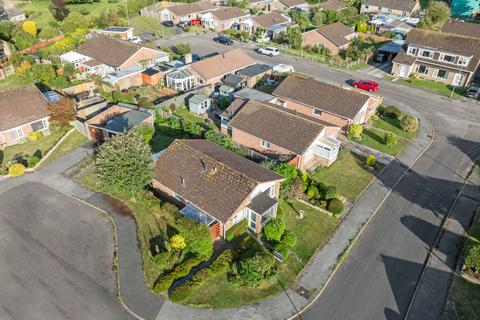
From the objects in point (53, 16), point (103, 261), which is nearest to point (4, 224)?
point (103, 261)

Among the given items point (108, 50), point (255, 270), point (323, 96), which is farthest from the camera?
point (108, 50)

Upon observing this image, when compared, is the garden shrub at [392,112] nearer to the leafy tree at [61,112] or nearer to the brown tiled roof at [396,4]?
the leafy tree at [61,112]

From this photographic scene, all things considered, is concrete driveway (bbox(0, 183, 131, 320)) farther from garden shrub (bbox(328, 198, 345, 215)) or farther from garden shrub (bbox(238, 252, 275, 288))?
garden shrub (bbox(328, 198, 345, 215))

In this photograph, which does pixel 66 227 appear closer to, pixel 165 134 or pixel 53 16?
pixel 165 134

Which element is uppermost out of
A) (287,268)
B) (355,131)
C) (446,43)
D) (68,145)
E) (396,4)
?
(446,43)

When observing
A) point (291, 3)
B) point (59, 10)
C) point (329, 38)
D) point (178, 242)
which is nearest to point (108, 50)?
point (59, 10)

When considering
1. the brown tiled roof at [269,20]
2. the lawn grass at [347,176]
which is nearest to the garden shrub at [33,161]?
the lawn grass at [347,176]

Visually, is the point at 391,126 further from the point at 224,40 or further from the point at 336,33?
the point at 224,40
